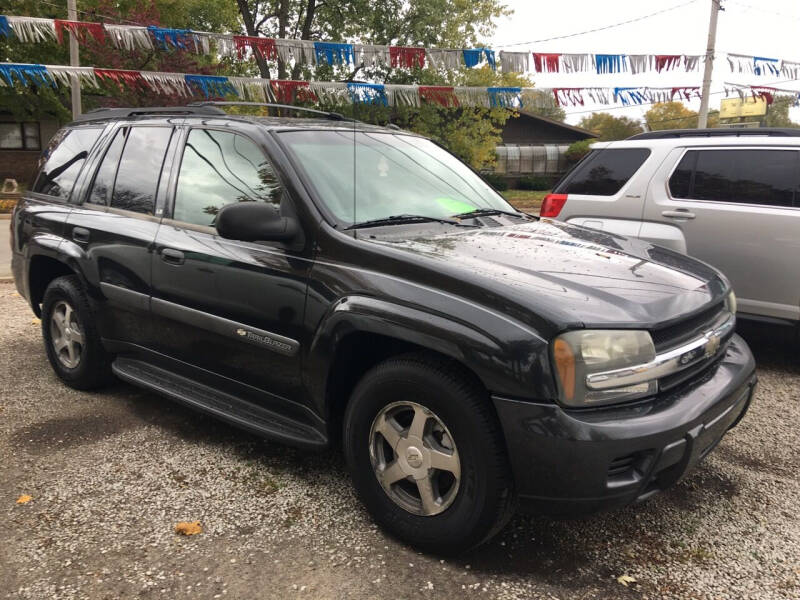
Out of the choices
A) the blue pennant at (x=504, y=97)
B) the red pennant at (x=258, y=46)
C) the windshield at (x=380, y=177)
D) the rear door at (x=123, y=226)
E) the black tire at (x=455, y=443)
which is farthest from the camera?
the blue pennant at (x=504, y=97)

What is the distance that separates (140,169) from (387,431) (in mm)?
2378

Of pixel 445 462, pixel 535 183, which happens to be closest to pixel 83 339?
pixel 445 462

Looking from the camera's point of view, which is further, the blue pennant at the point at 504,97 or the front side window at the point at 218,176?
the blue pennant at the point at 504,97

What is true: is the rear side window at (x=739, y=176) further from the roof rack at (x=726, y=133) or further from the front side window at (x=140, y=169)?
the front side window at (x=140, y=169)

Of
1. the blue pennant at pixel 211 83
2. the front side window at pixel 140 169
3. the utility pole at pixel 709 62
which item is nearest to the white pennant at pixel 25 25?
the blue pennant at pixel 211 83

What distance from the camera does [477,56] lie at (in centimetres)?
1409

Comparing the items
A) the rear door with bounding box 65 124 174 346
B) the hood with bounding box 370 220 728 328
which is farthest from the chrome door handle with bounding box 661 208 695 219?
the rear door with bounding box 65 124 174 346

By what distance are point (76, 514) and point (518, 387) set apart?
2079mm

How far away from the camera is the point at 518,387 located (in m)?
2.30

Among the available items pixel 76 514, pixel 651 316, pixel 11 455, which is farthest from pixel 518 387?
pixel 11 455

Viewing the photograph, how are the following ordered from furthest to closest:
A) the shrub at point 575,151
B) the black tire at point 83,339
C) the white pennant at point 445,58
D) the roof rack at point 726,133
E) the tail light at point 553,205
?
the shrub at point 575,151 → the white pennant at point 445,58 → the tail light at point 553,205 → the roof rack at point 726,133 → the black tire at point 83,339

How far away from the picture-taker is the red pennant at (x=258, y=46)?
13.3 meters

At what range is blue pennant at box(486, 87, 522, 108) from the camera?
1473 centimetres

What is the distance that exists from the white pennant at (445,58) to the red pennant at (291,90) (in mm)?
2780
